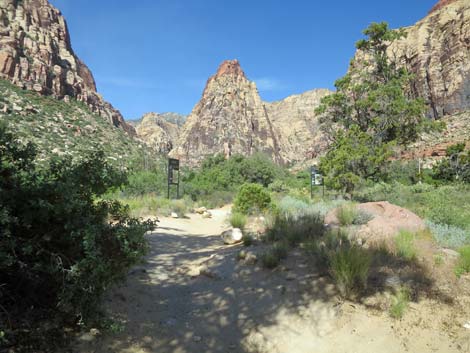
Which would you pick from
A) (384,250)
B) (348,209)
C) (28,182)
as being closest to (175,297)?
(28,182)

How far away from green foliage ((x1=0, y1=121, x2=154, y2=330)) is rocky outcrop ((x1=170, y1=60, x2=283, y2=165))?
109018 mm

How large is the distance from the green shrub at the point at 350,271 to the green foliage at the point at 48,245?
8.39 ft

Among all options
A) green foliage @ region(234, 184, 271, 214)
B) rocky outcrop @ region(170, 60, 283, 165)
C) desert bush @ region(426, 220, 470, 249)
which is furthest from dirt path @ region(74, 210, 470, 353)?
rocky outcrop @ region(170, 60, 283, 165)

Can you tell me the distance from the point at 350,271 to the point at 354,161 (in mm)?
10888

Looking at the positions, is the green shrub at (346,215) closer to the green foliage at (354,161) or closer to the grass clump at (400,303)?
the grass clump at (400,303)

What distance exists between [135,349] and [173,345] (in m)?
0.42

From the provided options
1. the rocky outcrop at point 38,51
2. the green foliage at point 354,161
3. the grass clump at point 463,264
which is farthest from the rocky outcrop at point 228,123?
the grass clump at point 463,264

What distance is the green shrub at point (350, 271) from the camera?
4168mm

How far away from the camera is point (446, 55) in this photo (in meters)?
74.6

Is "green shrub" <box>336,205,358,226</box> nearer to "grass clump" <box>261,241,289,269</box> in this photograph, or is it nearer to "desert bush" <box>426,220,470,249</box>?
"desert bush" <box>426,220,470,249</box>

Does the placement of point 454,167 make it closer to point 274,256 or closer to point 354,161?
point 354,161

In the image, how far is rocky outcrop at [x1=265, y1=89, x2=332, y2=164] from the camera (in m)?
142

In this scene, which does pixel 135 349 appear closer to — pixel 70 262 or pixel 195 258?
pixel 70 262

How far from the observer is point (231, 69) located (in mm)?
137625
